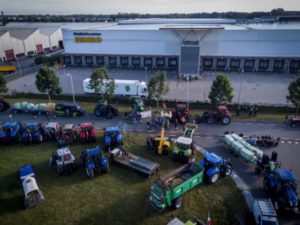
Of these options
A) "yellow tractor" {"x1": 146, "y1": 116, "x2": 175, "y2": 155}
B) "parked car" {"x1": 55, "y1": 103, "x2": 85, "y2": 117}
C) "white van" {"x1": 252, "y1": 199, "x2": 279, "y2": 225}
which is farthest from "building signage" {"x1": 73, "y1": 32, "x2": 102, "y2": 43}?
"white van" {"x1": 252, "y1": 199, "x2": 279, "y2": 225}

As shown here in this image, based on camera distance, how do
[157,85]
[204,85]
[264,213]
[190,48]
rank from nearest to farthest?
[264,213] → [157,85] → [204,85] → [190,48]

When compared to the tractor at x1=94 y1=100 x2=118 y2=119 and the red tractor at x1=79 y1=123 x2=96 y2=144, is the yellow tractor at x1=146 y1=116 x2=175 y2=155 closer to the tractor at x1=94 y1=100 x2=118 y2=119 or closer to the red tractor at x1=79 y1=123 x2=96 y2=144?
the red tractor at x1=79 y1=123 x2=96 y2=144

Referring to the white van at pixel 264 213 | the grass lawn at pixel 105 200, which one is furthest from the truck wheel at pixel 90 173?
the white van at pixel 264 213

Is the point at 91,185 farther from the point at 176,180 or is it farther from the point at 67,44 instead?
the point at 67,44

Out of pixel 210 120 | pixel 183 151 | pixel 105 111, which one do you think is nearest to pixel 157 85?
pixel 105 111

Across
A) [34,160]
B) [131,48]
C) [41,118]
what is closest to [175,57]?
[131,48]

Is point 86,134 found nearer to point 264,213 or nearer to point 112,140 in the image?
point 112,140
